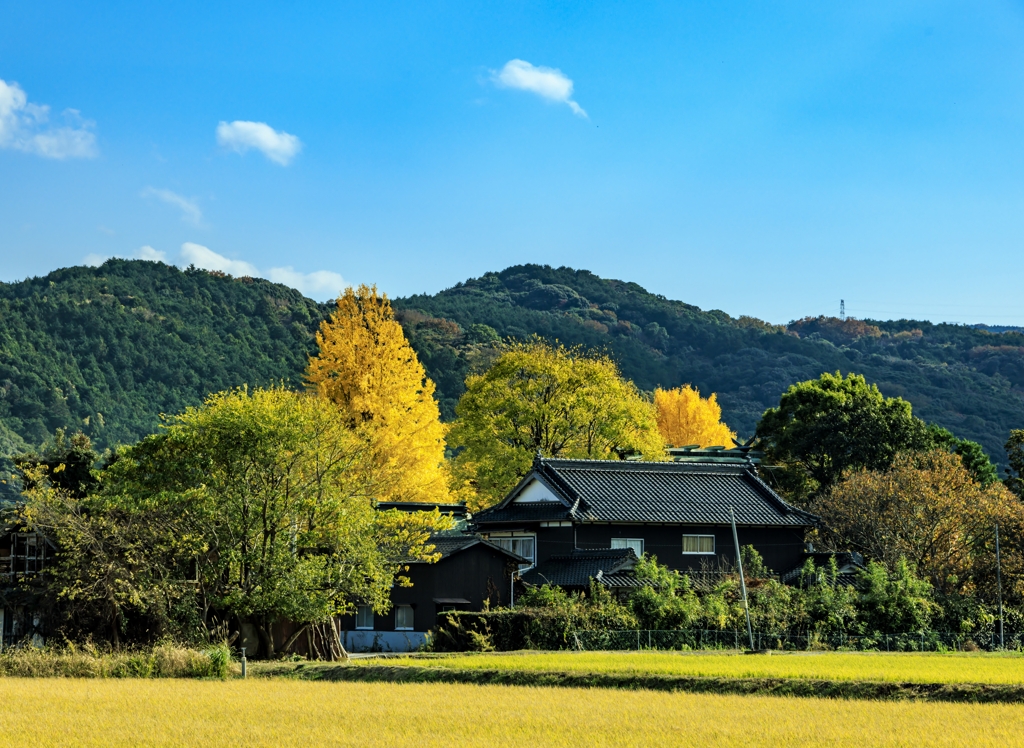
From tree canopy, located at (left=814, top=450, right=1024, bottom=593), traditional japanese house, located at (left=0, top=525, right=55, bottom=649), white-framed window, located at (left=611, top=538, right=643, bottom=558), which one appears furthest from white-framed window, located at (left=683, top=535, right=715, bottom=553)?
traditional japanese house, located at (left=0, top=525, right=55, bottom=649)

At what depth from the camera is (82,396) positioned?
84.6m

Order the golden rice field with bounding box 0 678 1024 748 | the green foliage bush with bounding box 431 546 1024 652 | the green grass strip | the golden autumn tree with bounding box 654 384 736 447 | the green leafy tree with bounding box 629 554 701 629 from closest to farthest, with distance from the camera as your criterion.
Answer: the golden rice field with bounding box 0 678 1024 748 < the green grass strip < the green foliage bush with bounding box 431 546 1024 652 < the green leafy tree with bounding box 629 554 701 629 < the golden autumn tree with bounding box 654 384 736 447

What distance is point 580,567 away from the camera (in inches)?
1549

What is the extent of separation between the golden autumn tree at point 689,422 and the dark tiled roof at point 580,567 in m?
28.5

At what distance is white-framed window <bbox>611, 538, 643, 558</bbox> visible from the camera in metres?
42.1

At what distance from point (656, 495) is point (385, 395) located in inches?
427

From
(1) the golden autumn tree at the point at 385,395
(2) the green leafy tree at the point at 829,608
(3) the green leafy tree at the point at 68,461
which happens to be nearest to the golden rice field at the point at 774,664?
(2) the green leafy tree at the point at 829,608

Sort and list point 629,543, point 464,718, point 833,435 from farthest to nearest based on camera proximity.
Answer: point 833,435 < point 629,543 < point 464,718

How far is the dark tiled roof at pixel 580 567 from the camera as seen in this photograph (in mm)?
38469

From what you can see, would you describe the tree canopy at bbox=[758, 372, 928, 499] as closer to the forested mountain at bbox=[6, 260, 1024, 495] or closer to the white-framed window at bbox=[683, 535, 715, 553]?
the white-framed window at bbox=[683, 535, 715, 553]

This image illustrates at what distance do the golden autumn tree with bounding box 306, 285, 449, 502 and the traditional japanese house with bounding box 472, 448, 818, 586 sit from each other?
9.79 ft

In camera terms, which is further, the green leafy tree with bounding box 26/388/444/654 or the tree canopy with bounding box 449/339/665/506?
the tree canopy with bounding box 449/339/665/506

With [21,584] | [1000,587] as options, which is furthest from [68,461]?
[1000,587]

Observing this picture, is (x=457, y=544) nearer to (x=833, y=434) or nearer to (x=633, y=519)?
(x=633, y=519)
